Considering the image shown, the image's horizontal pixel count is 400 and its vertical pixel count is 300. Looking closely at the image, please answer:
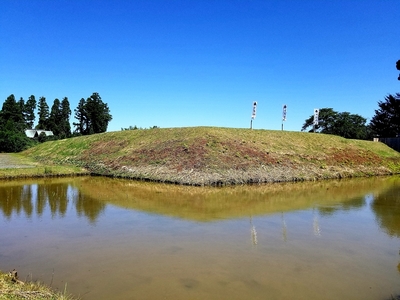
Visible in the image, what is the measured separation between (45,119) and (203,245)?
82.8m

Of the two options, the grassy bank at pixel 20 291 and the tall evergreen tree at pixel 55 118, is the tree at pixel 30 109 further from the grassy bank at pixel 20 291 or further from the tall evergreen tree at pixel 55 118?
the grassy bank at pixel 20 291

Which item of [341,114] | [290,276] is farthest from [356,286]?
[341,114]

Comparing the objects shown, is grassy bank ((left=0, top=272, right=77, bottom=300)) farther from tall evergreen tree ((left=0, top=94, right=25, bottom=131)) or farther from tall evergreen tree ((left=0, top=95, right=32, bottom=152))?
tall evergreen tree ((left=0, top=94, right=25, bottom=131))

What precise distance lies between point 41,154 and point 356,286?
136 ft

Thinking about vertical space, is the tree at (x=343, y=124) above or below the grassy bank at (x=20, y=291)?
above

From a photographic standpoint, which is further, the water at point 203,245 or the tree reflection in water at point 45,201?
the tree reflection in water at point 45,201

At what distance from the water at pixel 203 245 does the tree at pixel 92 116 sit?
52.7m

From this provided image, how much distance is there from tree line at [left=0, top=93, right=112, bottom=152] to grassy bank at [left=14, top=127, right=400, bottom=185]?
579 inches

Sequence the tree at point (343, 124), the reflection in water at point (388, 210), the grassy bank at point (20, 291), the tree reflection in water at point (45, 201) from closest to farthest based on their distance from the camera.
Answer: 1. the grassy bank at point (20, 291)
2. the reflection in water at point (388, 210)
3. the tree reflection in water at point (45, 201)
4. the tree at point (343, 124)

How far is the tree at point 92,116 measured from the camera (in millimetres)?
66625

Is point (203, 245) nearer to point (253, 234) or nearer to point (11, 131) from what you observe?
point (253, 234)

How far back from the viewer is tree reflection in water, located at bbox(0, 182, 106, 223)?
1246cm

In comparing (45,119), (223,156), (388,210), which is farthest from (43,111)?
(388,210)

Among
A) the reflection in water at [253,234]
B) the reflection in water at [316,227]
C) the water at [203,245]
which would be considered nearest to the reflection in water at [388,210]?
the water at [203,245]
